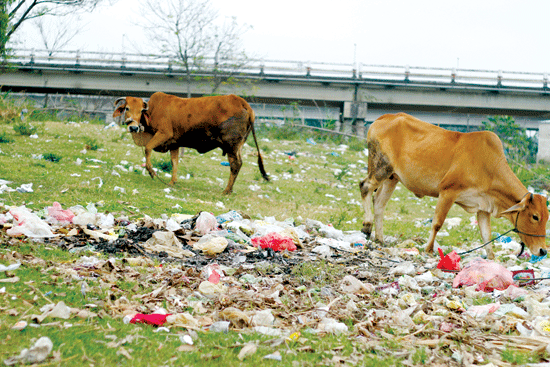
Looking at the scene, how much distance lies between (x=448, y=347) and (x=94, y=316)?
2.29 metres

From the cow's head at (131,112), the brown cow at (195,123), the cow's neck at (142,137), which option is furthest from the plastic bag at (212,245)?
the cow's neck at (142,137)

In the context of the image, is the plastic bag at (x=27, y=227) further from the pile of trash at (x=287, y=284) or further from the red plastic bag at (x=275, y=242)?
the red plastic bag at (x=275, y=242)

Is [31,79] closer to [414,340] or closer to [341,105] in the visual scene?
[341,105]

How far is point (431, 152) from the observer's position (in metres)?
6.77

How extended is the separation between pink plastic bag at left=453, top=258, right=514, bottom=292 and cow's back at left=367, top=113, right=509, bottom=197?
1.81 metres

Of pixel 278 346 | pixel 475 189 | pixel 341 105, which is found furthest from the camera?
pixel 341 105

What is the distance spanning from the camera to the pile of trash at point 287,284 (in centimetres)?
334

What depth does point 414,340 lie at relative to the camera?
3.26m

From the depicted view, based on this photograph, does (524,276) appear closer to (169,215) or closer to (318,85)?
(169,215)

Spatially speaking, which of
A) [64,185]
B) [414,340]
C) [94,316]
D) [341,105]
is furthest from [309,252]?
[341,105]

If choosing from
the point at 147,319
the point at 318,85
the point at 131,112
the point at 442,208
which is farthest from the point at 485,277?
the point at 318,85

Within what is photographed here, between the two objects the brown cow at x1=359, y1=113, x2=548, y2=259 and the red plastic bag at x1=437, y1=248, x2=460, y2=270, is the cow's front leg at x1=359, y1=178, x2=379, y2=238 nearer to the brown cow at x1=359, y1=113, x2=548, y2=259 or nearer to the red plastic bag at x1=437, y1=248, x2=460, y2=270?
the brown cow at x1=359, y1=113, x2=548, y2=259

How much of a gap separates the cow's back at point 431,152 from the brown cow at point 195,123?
3.46 m

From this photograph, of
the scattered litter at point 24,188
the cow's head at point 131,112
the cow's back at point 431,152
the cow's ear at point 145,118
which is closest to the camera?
the cow's back at point 431,152
